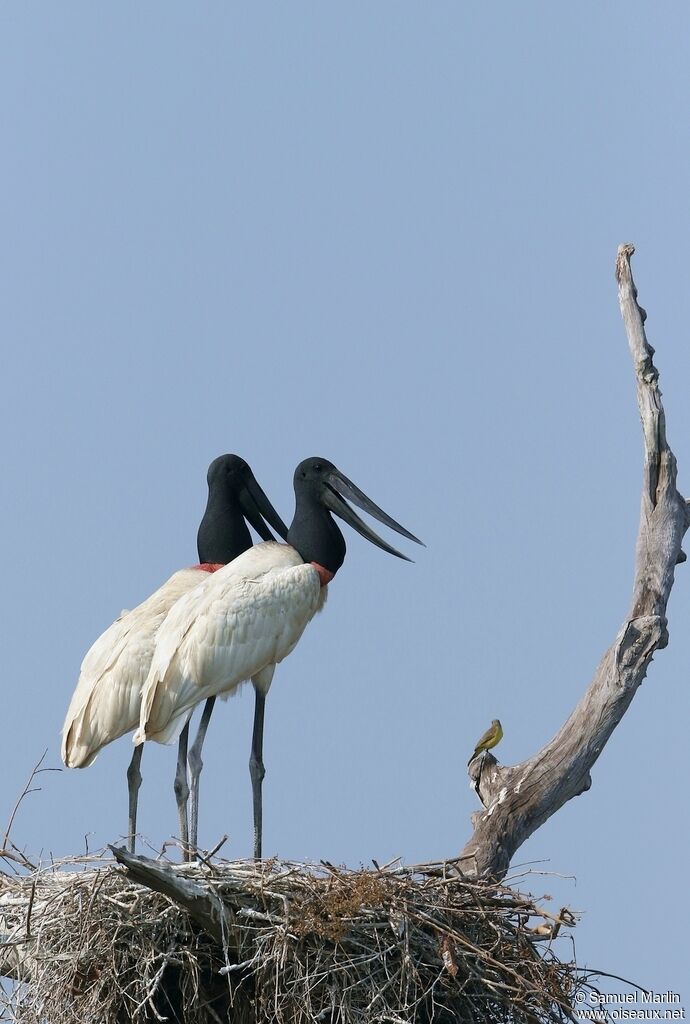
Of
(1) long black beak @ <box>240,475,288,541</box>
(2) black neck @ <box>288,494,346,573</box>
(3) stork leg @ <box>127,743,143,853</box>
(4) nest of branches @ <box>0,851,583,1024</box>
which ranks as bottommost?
(4) nest of branches @ <box>0,851,583,1024</box>

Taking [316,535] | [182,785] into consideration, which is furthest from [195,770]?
[316,535]

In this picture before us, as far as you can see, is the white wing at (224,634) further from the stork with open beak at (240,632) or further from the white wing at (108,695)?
the white wing at (108,695)

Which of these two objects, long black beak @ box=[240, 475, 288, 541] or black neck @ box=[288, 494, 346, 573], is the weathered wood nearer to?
black neck @ box=[288, 494, 346, 573]

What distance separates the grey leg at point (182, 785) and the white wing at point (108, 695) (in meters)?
0.31

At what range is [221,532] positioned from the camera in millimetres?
10664

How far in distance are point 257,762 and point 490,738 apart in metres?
1.29

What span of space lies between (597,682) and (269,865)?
2406mm

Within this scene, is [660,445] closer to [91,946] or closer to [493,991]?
[493,991]

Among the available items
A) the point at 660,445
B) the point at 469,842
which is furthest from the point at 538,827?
the point at 660,445

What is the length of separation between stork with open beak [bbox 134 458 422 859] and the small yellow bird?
1163mm

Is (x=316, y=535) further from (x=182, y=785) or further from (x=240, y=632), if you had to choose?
(x=182, y=785)

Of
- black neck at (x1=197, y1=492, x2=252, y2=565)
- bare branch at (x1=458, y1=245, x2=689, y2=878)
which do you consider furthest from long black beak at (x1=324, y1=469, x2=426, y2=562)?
bare branch at (x1=458, y1=245, x2=689, y2=878)

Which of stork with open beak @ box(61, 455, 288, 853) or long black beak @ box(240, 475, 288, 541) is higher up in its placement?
long black beak @ box(240, 475, 288, 541)

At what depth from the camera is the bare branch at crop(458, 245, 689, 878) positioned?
9422 mm
